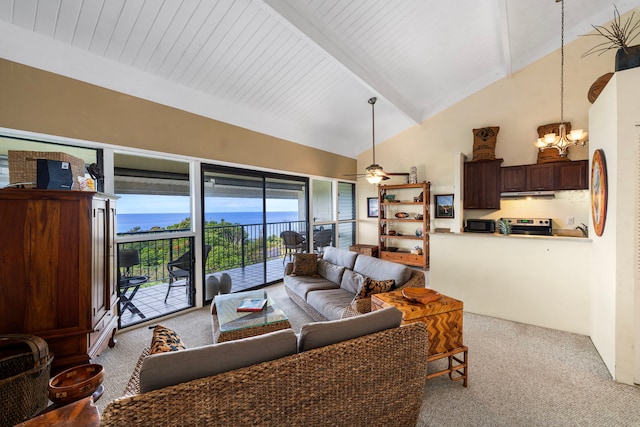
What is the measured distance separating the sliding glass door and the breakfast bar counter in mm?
3040

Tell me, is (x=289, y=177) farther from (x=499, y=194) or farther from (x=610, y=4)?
(x=610, y=4)

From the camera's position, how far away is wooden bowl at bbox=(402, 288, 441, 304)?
2.29 meters

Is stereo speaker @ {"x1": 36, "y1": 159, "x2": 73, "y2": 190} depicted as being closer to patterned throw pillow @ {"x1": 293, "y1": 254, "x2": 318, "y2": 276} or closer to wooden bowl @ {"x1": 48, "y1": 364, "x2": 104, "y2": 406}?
wooden bowl @ {"x1": 48, "y1": 364, "x2": 104, "y2": 406}

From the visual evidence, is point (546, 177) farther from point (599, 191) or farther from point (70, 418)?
point (70, 418)

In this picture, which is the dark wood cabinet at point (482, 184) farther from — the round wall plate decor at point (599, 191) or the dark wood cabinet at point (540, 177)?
the round wall plate decor at point (599, 191)

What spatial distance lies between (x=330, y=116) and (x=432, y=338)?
466cm

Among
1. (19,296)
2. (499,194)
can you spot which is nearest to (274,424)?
(19,296)

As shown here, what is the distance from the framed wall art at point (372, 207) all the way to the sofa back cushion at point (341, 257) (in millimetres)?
3156

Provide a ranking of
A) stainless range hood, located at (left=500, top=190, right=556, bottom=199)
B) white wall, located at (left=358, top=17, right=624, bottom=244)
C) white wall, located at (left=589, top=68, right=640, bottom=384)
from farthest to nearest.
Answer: stainless range hood, located at (left=500, top=190, right=556, bottom=199) → white wall, located at (left=358, top=17, right=624, bottom=244) → white wall, located at (left=589, top=68, right=640, bottom=384)

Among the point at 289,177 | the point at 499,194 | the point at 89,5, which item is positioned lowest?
the point at 499,194

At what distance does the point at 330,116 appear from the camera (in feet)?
18.4

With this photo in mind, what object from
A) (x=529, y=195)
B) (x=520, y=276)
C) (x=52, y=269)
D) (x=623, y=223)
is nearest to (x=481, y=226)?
(x=529, y=195)

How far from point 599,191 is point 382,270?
2372mm

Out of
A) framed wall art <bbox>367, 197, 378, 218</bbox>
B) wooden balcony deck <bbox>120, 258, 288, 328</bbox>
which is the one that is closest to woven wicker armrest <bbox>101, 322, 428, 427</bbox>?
wooden balcony deck <bbox>120, 258, 288, 328</bbox>
